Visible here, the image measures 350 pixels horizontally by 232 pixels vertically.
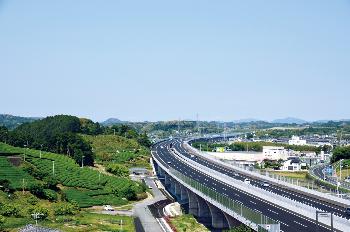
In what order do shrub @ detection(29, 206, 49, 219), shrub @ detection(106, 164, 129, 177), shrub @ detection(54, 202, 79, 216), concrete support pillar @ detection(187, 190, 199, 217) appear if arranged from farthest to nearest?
1. shrub @ detection(106, 164, 129, 177)
2. concrete support pillar @ detection(187, 190, 199, 217)
3. shrub @ detection(54, 202, 79, 216)
4. shrub @ detection(29, 206, 49, 219)

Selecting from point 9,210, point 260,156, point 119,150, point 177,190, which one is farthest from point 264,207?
point 260,156

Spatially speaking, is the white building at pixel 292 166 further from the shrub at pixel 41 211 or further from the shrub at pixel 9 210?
the shrub at pixel 9 210

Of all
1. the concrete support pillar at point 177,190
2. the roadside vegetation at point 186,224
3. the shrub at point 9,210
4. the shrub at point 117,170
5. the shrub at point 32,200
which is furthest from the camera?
the shrub at point 117,170

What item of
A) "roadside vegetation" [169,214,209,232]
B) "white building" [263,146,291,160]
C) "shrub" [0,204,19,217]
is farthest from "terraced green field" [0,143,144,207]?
"white building" [263,146,291,160]

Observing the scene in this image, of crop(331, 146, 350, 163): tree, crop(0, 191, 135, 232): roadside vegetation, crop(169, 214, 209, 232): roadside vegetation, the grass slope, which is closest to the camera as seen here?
crop(0, 191, 135, 232): roadside vegetation

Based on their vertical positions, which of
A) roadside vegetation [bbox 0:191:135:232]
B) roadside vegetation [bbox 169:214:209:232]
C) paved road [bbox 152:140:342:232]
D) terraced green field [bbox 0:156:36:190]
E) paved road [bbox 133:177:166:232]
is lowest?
roadside vegetation [bbox 169:214:209:232]

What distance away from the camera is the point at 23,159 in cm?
10088

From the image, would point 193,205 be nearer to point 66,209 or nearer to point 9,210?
point 66,209

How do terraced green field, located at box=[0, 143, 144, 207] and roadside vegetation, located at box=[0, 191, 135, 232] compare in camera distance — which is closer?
roadside vegetation, located at box=[0, 191, 135, 232]

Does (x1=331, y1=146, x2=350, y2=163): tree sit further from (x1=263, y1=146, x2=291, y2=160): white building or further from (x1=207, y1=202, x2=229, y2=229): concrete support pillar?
(x1=207, y1=202, x2=229, y2=229): concrete support pillar

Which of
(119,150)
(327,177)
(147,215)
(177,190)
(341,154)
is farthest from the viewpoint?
(119,150)

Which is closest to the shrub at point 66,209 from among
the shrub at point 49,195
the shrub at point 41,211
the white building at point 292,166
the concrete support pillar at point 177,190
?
the shrub at point 41,211

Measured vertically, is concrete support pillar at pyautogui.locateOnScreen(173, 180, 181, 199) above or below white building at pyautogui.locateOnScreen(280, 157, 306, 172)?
below

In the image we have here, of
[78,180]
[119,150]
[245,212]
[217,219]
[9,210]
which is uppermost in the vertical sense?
[119,150]
